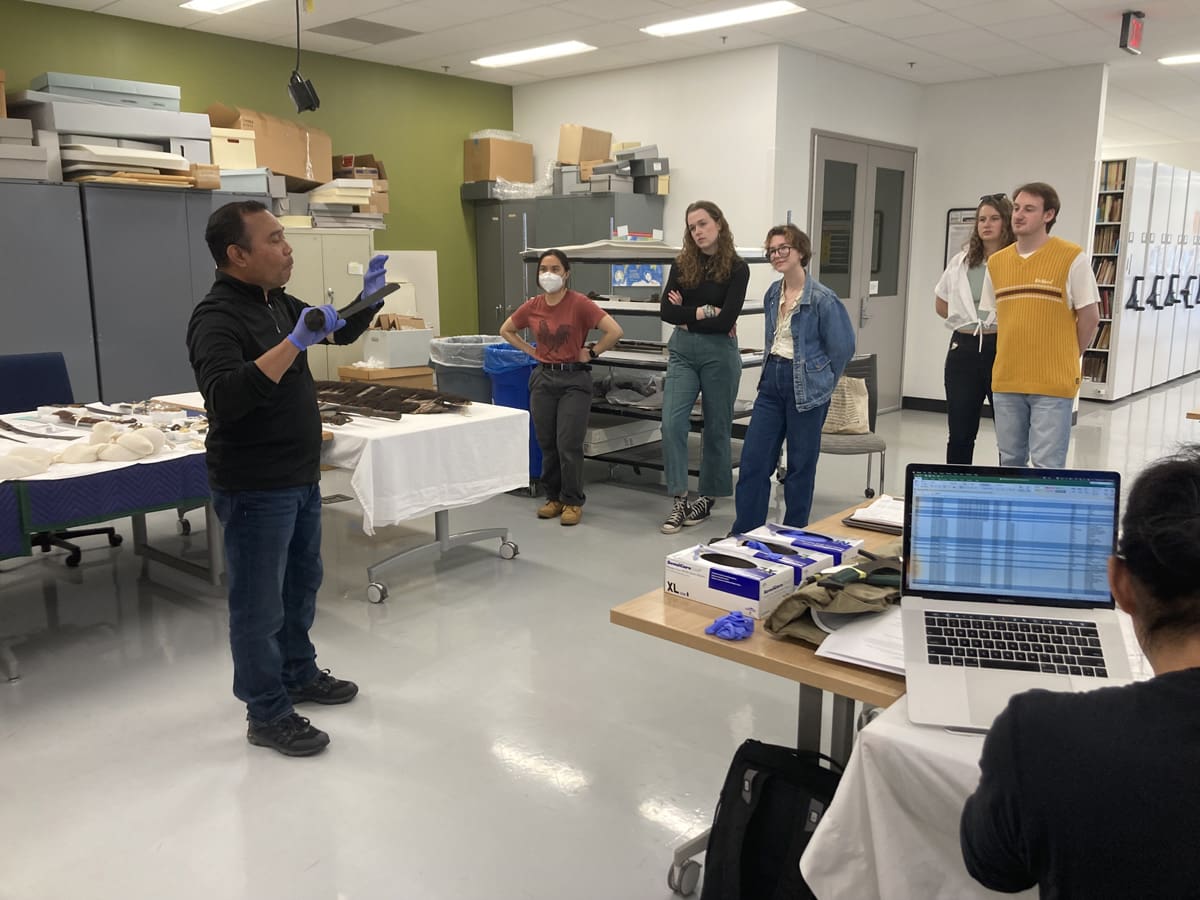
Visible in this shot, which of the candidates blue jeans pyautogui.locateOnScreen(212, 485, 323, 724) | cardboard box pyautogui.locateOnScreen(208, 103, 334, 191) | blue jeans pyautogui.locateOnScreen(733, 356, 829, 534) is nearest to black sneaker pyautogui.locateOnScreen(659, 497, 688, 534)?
blue jeans pyautogui.locateOnScreen(733, 356, 829, 534)

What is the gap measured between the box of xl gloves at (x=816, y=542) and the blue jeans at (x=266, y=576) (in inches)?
51.6

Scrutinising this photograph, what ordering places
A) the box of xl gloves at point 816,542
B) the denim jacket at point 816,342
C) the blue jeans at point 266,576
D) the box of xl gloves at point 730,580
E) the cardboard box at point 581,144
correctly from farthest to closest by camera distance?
the cardboard box at point 581,144, the denim jacket at point 816,342, the blue jeans at point 266,576, the box of xl gloves at point 816,542, the box of xl gloves at point 730,580

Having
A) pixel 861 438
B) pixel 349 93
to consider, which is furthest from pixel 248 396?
pixel 349 93

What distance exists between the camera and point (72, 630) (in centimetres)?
358

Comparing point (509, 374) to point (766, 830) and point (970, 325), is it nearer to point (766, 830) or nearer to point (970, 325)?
point (970, 325)

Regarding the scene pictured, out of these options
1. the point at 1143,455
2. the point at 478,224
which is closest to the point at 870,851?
the point at 1143,455

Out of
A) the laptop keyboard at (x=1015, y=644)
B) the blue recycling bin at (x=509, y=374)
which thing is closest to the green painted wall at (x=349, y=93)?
the blue recycling bin at (x=509, y=374)

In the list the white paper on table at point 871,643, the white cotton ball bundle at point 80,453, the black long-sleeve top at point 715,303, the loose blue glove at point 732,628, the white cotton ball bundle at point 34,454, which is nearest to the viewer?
the white paper on table at point 871,643

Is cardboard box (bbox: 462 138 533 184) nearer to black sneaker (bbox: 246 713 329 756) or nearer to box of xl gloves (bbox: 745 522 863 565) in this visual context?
black sneaker (bbox: 246 713 329 756)

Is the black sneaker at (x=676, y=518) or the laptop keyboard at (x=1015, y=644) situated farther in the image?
the black sneaker at (x=676, y=518)

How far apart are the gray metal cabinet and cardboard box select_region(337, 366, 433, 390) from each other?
61.5 inches

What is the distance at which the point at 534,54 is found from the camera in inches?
291

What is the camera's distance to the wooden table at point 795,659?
5.15 feet

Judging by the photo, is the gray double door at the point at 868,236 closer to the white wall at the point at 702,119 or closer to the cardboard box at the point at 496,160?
the white wall at the point at 702,119
